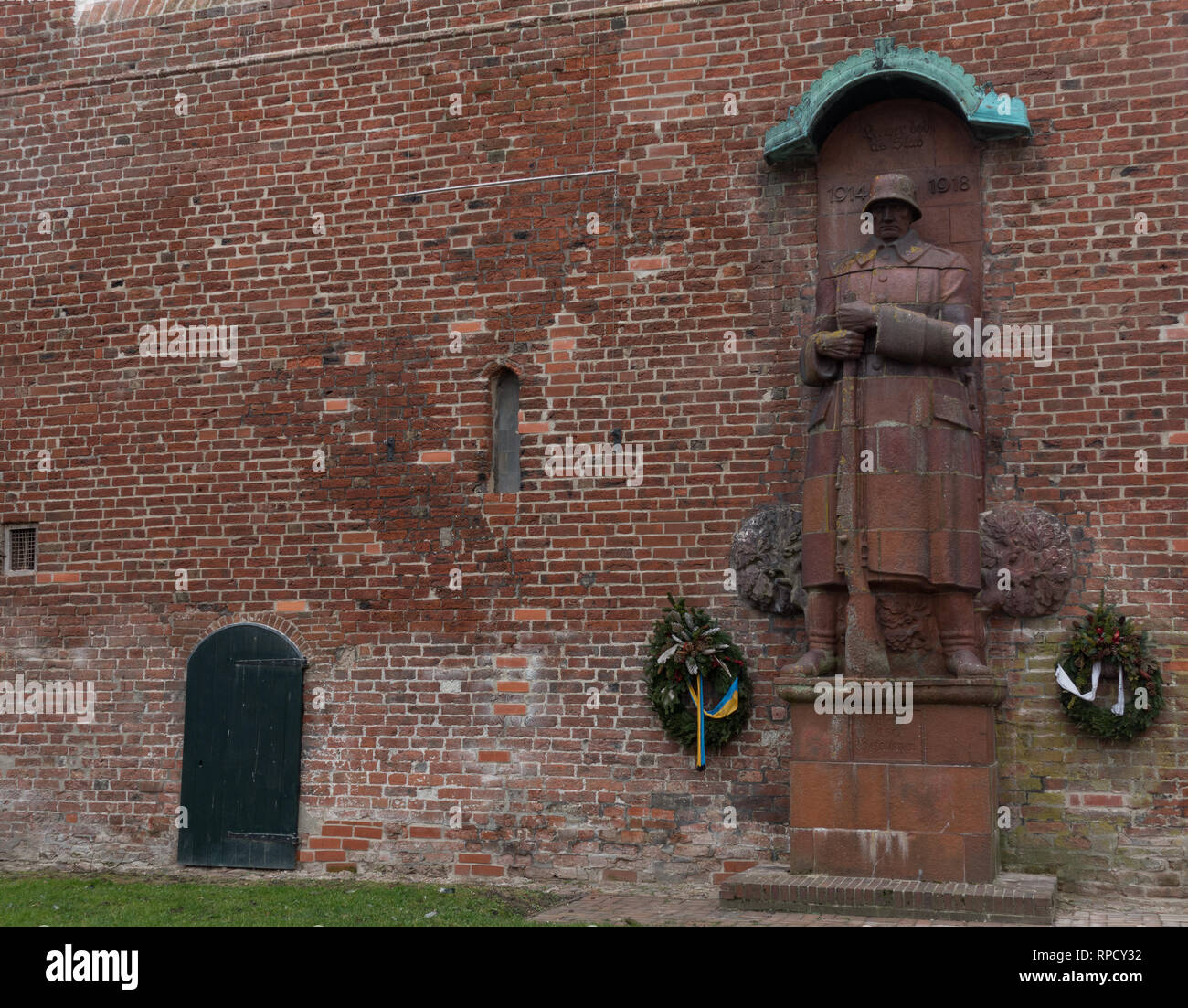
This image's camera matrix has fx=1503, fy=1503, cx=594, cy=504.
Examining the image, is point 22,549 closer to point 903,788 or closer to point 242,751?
point 242,751

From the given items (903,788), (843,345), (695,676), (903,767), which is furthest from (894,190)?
(903,788)

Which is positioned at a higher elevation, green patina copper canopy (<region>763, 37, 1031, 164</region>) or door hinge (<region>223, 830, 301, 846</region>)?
green patina copper canopy (<region>763, 37, 1031, 164</region>)

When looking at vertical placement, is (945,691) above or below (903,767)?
above

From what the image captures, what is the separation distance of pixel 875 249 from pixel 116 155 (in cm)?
652

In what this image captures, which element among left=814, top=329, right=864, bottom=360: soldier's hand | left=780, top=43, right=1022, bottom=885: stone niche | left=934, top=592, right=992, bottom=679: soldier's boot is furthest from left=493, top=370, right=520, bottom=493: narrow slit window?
left=934, top=592, right=992, bottom=679: soldier's boot

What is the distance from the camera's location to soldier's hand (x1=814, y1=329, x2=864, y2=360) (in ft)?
32.1

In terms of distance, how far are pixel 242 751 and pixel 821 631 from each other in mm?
4654

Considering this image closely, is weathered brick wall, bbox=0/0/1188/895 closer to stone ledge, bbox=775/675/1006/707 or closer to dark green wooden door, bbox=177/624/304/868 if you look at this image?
dark green wooden door, bbox=177/624/304/868

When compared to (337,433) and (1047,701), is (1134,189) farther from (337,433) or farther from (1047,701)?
(337,433)

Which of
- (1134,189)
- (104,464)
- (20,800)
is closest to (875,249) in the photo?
(1134,189)

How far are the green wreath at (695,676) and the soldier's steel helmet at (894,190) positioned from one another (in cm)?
312

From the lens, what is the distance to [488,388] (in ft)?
37.5

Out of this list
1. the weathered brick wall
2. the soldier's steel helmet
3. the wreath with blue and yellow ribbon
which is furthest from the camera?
the wreath with blue and yellow ribbon

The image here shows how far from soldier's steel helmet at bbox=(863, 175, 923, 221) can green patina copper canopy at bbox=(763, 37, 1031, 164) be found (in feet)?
2.07
